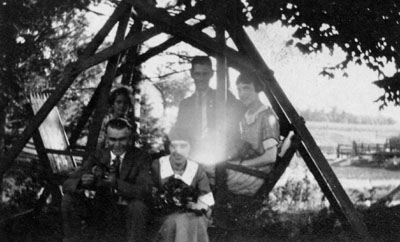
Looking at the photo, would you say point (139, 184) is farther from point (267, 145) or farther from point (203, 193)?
point (267, 145)

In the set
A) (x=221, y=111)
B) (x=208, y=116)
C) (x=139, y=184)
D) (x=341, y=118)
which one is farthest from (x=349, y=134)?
(x=139, y=184)

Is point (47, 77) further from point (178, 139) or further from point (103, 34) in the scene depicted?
point (178, 139)

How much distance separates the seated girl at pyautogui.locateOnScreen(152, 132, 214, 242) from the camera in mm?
4070

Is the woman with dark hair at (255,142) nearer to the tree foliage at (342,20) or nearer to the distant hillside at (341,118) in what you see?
the tree foliage at (342,20)

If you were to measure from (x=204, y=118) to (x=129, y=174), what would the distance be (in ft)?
3.76

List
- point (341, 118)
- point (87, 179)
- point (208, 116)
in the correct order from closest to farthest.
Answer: point (87, 179), point (208, 116), point (341, 118)

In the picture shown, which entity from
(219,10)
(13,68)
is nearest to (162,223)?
(219,10)

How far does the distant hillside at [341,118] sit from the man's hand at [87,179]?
203 feet

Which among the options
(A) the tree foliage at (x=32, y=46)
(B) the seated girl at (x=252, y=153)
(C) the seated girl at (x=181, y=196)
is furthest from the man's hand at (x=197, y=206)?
(A) the tree foliage at (x=32, y=46)

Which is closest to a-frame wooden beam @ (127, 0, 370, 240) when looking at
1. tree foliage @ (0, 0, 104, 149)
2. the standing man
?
the standing man

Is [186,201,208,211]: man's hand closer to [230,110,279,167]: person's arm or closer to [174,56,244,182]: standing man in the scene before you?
[174,56,244,182]: standing man

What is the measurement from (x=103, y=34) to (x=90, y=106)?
1.29 meters

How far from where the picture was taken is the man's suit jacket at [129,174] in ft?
14.1

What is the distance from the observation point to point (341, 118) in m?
66.9
